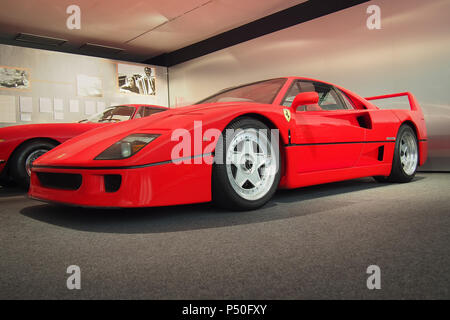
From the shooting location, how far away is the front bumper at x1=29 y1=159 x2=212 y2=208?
178 cm

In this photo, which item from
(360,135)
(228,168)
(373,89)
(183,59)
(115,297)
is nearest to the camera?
(115,297)

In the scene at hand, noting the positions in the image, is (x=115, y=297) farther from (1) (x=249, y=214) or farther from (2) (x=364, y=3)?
(2) (x=364, y=3)

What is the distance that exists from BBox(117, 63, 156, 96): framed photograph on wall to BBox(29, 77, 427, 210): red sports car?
6.78m

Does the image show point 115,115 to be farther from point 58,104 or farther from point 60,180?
point 58,104

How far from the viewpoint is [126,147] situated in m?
1.85

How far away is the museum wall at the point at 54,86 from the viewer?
7355 millimetres

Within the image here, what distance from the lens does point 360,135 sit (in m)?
2.94

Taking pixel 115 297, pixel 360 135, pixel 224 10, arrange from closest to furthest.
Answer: pixel 115 297, pixel 360 135, pixel 224 10

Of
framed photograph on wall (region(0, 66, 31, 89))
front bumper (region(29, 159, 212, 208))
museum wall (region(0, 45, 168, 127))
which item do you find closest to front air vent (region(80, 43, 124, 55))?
museum wall (region(0, 45, 168, 127))

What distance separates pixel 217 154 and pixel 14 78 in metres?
7.19

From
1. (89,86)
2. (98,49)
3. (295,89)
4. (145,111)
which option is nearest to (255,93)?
(295,89)

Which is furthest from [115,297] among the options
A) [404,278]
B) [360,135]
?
[360,135]

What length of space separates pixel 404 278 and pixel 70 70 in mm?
8552

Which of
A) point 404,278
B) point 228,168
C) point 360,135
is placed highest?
point 360,135
